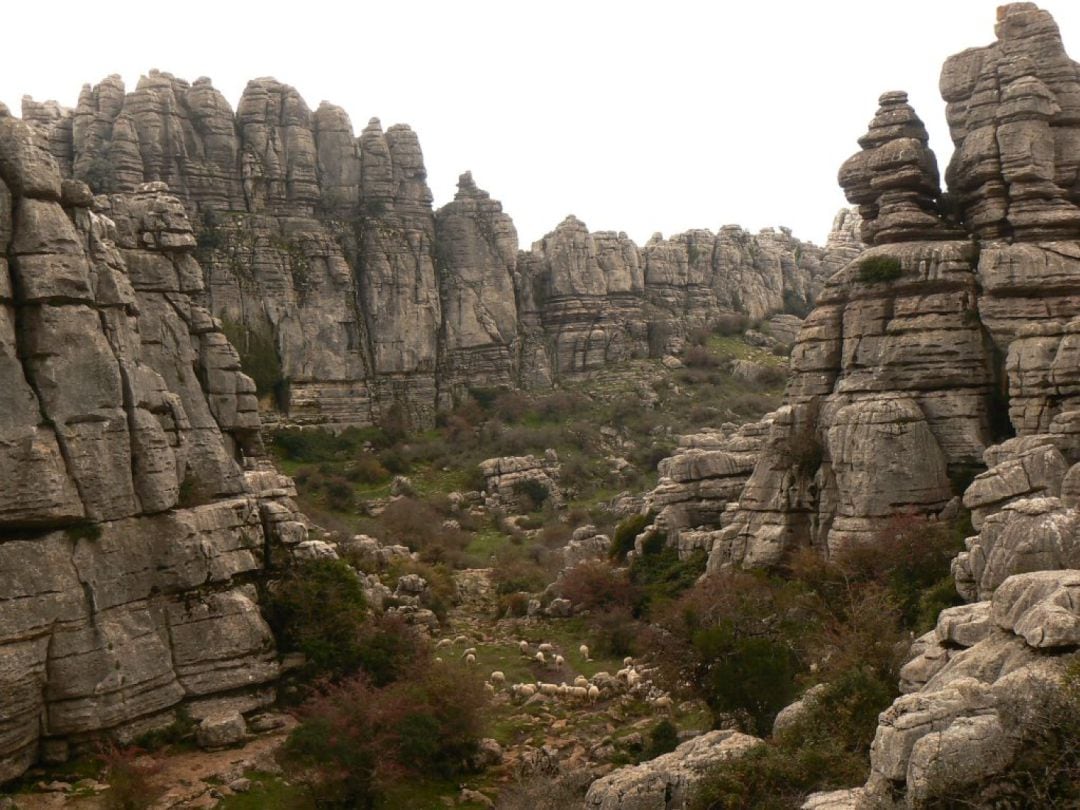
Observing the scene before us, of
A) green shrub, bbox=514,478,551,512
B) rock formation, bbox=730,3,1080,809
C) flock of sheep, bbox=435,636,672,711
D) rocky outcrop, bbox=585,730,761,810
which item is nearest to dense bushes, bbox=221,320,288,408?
green shrub, bbox=514,478,551,512

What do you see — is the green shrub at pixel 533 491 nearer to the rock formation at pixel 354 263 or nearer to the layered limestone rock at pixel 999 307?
the rock formation at pixel 354 263

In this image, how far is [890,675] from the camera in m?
20.8

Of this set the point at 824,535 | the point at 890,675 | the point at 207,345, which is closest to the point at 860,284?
the point at 824,535

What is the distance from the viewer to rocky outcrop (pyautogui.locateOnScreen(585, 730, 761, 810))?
1827 cm

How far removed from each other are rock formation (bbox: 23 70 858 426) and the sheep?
1504 inches

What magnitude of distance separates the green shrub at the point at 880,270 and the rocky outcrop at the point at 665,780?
62.6 ft

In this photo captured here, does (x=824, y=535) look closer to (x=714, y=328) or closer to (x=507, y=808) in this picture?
(x=507, y=808)

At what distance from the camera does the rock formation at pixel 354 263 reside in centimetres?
6606

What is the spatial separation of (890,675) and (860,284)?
56.6ft

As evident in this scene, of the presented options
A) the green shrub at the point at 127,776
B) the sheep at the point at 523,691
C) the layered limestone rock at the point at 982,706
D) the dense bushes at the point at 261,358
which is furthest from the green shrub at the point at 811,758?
the dense bushes at the point at 261,358

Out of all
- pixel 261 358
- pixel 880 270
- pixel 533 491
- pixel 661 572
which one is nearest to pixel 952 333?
pixel 880 270

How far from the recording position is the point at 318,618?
92.1 ft

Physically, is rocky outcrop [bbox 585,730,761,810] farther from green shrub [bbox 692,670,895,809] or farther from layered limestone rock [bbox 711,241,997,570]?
layered limestone rock [bbox 711,241,997,570]

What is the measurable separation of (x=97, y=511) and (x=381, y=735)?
306 inches
